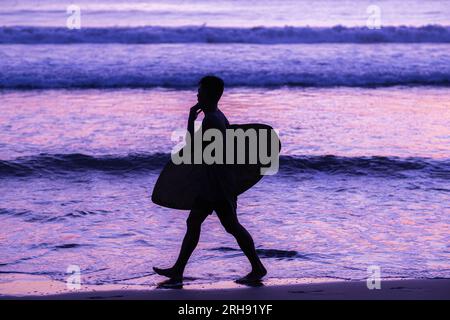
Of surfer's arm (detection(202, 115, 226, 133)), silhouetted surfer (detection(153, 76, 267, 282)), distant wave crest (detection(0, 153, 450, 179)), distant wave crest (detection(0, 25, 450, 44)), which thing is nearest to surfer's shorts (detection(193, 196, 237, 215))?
silhouetted surfer (detection(153, 76, 267, 282))

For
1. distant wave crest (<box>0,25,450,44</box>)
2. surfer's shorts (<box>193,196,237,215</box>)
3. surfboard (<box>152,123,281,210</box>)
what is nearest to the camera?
surfer's shorts (<box>193,196,237,215</box>)

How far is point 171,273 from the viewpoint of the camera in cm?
536

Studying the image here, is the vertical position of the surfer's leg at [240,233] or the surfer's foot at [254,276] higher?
the surfer's leg at [240,233]

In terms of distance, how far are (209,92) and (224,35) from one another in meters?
19.4

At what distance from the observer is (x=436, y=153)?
412 inches

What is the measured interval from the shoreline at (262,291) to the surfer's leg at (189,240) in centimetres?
14

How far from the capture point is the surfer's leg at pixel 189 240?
5211 millimetres

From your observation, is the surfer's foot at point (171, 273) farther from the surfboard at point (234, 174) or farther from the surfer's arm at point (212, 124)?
the surfer's arm at point (212, 124)

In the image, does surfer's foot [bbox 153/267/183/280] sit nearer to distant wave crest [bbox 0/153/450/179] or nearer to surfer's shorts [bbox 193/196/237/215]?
surfer's shorts [bbox 193/196/237/215]

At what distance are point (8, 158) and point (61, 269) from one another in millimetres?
4684

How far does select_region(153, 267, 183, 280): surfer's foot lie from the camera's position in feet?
17.5

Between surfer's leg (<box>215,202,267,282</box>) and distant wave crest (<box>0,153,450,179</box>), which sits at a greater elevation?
surfer's leg (<box>215,202,267,282</box>)

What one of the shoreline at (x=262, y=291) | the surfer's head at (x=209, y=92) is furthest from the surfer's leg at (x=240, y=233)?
the surfer's head at (x=209, y=92)

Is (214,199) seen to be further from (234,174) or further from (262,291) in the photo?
(262,291)
